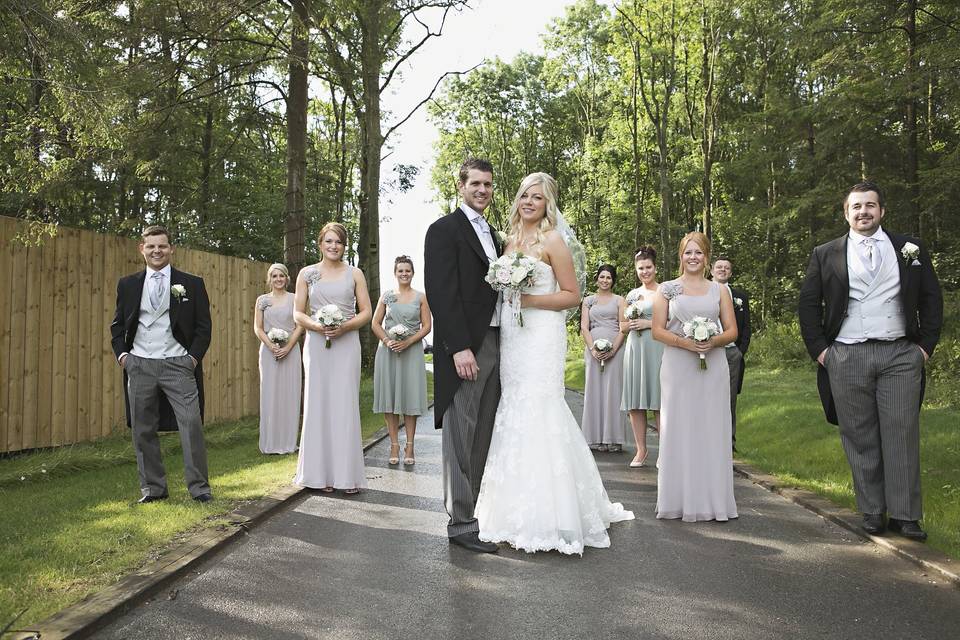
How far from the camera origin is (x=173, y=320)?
7547 mm

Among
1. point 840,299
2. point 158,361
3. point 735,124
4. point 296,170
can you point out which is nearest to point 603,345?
point 840,299

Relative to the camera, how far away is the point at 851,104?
690 inches

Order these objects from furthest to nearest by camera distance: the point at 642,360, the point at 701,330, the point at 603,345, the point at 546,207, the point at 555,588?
the point at 603,345, the point at 642,360, the point at 701,330, the point at 546,207, the point at 555,588

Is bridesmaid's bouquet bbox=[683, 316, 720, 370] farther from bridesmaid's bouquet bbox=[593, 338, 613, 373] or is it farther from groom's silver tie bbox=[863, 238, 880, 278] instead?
bridesmaid's bouquet bbox=[593, 338, 613, 373]

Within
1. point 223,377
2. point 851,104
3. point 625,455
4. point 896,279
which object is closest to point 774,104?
point 851,104

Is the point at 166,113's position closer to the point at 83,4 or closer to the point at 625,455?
the point at 83,4

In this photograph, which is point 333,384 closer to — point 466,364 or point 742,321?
point 466,364

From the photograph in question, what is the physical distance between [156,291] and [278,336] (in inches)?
169

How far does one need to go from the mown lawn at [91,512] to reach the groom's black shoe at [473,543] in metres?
1.94

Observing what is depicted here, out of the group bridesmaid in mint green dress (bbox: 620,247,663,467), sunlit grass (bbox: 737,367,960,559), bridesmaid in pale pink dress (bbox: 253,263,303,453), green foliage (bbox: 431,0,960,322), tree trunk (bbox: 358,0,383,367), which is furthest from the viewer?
tree trunk (bbox: 358,0,383,367)

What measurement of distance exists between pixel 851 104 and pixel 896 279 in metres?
12.9

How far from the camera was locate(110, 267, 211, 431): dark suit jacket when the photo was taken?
7512 millimetres

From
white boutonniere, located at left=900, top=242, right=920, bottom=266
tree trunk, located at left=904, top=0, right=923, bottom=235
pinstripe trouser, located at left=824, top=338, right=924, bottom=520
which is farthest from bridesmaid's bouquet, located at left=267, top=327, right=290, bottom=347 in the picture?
tree trunk, located at left=904, top=0, right=923, bottom=235

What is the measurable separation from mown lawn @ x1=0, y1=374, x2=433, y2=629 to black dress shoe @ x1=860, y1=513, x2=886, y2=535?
4.97 metres
